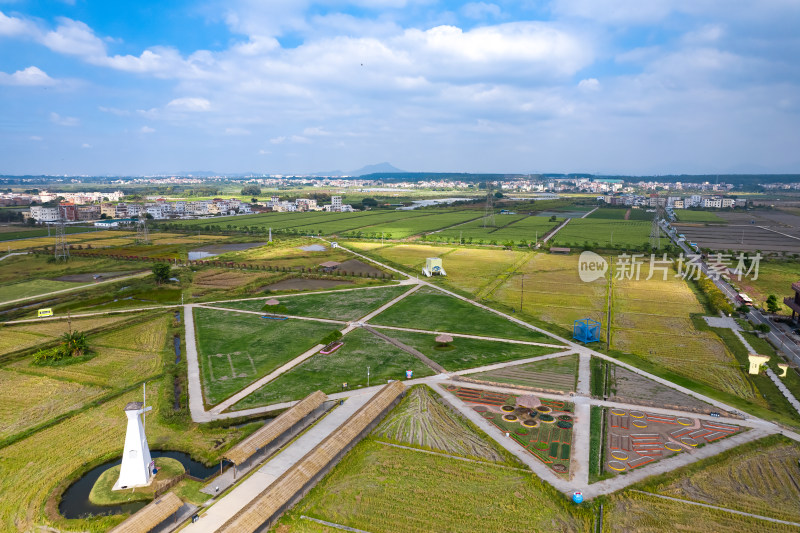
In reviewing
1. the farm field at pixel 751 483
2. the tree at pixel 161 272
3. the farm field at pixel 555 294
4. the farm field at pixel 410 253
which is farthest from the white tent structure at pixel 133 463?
the farm field at pixel 410 253

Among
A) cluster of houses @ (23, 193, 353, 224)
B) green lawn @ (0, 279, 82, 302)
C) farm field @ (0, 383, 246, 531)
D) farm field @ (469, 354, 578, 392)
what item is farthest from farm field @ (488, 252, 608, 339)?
cluster of houses @ (23, 193, 353, 224)

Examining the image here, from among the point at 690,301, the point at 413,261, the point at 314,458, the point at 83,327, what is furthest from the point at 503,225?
the point at 314,458

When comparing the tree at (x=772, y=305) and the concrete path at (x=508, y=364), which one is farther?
the tree at (x=772, y=305)

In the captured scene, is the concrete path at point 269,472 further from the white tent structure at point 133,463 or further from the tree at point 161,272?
the tree at point 161,272

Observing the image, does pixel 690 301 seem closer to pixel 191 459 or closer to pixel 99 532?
pixel 191 459

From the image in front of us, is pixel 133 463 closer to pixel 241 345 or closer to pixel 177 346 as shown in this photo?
pixel 241 345

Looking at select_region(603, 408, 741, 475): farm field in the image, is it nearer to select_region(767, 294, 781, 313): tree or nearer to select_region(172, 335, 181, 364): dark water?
select_region(767, 294, 781, 313): tree

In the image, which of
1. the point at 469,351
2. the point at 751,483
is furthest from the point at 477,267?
the point at 751,483
